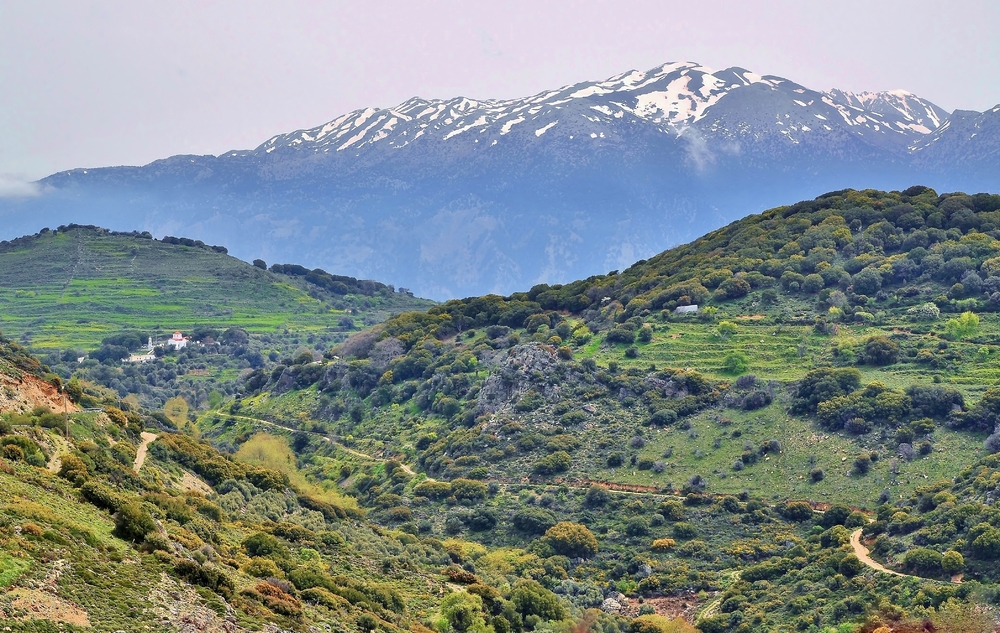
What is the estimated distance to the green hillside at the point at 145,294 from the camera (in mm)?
150125

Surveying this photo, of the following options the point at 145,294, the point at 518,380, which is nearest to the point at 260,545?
the point at 518,380

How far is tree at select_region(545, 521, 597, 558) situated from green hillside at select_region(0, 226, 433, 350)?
316 feet

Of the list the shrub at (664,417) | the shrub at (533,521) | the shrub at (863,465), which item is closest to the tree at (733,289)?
the shrub at (664,417)

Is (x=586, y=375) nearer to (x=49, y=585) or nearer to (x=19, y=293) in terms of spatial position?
(x=49, y=585)

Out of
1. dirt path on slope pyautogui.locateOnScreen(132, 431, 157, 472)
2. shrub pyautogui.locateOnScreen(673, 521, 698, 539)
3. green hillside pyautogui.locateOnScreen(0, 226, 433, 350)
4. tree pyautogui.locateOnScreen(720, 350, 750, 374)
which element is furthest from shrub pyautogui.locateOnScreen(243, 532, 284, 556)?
green hillside pyautogui.locateOnScreen(0, 226, 433, 350)

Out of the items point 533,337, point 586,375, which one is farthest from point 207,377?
point 586,375

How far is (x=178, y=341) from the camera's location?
144 m

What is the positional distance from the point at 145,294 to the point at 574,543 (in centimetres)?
12561

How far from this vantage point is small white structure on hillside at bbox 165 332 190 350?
465 feet

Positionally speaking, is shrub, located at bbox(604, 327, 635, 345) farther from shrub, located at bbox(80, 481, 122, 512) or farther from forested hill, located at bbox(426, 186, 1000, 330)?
shrub, located at bbox(80, 481, 122, 512)

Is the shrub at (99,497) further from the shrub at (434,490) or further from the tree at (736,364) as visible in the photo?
the tree at (736,364)

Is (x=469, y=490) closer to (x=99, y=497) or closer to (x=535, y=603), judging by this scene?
(x=535, y=603)

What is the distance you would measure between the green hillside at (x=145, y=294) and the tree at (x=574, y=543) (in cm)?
9639

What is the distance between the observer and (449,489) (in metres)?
66.6
